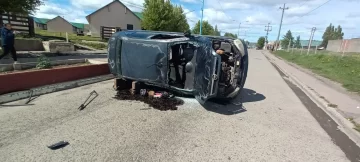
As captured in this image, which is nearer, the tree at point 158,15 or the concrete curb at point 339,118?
the concrete curb at point 339,118

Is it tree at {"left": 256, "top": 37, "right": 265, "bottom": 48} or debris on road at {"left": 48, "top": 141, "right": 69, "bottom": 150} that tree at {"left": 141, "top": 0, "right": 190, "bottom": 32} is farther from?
tree at {"left": 256, "top": 37, "right": 265, "bottom": 48}

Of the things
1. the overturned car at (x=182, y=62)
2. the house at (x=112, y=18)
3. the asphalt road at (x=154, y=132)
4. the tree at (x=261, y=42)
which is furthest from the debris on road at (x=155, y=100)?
the tree at (x=261, y=42)

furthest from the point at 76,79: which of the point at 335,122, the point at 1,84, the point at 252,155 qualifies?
the point at 335,122

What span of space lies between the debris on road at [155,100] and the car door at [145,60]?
416 mm

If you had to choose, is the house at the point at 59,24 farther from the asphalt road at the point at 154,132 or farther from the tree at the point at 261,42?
the tree at the point at 261,42

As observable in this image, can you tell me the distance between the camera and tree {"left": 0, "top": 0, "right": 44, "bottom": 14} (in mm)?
12680

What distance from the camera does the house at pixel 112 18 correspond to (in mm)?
40947

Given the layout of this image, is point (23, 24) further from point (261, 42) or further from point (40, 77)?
point (261, 42)

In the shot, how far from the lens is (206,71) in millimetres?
→ 5242

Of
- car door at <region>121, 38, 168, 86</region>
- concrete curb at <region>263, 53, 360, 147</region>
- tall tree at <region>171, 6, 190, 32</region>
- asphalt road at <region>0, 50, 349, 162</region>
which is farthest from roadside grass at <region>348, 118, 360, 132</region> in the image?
tall tree at <region>171, 6, 190, 32</region>

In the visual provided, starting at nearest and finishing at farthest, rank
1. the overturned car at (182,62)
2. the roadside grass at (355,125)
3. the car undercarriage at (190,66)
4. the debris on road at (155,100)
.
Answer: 1. the roadside grass at (355,125)
2. the overturned car at (182,62)
3. the debris on road at (155,100)
4. the car undercarriage at (190,66)

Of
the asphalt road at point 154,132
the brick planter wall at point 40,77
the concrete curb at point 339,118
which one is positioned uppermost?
the brick planter wall at point 40,77

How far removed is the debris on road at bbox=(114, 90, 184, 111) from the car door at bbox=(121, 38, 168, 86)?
1.37ft

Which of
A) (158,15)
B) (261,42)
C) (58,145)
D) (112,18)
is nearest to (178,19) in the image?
(158,15)
